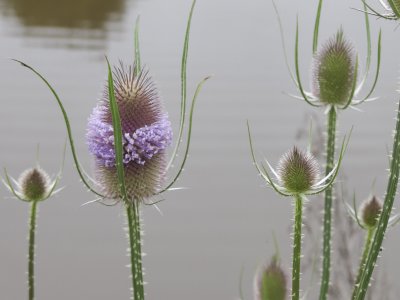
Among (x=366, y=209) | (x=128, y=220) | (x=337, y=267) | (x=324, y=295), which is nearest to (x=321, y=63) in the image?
(x=366, y=209)

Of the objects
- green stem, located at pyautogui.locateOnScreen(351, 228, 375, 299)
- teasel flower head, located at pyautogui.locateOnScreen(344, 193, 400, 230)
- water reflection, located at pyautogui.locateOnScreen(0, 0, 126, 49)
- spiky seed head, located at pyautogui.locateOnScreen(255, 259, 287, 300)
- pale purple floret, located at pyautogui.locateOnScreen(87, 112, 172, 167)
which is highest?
water reflection, located at pyautogui.locateOnScreen(0, 0, 126, 49)

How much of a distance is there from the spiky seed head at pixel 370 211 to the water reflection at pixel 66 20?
11071 millimetres

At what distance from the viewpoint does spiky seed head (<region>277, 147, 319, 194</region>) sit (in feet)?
5.32

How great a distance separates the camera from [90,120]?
160cm

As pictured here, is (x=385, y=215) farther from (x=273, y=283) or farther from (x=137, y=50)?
(x=137, y=50)

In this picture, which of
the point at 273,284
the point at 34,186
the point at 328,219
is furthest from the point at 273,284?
the point at 34,186

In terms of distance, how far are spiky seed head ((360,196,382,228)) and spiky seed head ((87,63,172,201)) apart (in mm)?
722

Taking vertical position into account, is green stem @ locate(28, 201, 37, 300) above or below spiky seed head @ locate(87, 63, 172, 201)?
below

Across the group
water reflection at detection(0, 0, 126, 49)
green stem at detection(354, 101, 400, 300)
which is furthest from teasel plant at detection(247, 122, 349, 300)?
water reflection at detection(0, 0, 126, 49)

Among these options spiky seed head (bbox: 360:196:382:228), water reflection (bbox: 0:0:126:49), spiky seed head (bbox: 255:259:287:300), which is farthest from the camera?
water reflection (bbox: 0:0:126:49)

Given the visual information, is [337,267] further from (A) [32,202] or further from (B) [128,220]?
(B) [128,220]

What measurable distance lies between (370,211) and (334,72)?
0.43 meters

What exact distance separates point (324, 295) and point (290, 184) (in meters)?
0.44

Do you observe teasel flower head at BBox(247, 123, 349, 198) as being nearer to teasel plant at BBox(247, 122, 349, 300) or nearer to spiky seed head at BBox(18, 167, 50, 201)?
teasel plant at BBox(247, 122, 349, 300)
